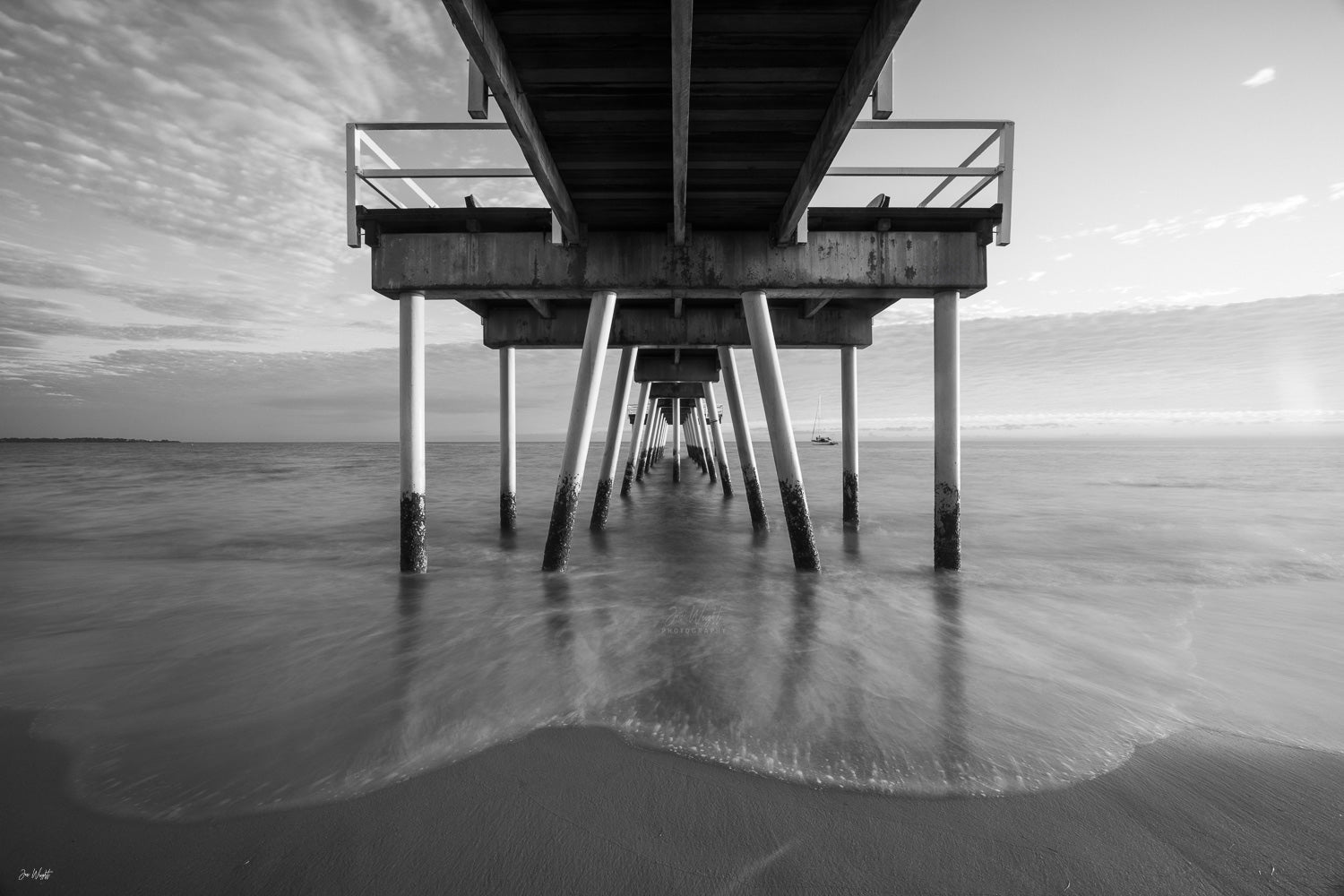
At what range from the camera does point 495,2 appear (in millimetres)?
3297

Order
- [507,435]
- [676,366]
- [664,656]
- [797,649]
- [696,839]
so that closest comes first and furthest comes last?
[696,839], [664,656], [797,649], [507,435], [676,366]

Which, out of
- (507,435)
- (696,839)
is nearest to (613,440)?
(507,435)

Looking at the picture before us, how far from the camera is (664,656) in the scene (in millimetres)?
4445

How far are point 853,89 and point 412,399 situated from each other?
5090 mm

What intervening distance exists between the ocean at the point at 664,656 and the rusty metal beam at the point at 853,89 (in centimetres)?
380

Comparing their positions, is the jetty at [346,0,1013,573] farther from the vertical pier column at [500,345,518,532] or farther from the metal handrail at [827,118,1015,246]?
the vertical pier column at [500,345,518,532]

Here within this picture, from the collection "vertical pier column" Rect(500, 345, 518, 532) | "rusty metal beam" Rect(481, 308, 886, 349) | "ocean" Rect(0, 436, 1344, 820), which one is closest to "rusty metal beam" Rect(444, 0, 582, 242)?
"ocean" Rect(0, 436, 1344, 820)

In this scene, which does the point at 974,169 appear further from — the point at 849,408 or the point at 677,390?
the point at 677,390

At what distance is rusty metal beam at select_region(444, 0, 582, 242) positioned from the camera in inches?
119

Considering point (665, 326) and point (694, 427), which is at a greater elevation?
point (665, 326)

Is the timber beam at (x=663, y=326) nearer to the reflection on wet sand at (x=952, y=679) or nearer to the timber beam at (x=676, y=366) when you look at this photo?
the reflection on wet sand at (x=952, y=679)

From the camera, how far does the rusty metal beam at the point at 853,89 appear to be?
309cm

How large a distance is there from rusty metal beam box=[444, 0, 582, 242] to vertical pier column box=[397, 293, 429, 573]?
222 cm

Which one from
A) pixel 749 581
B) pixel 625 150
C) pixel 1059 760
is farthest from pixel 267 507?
pixel 1059 760
